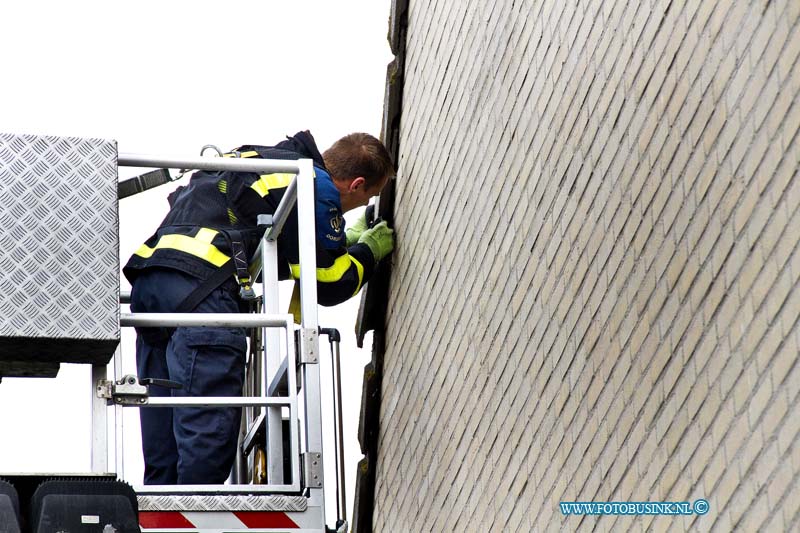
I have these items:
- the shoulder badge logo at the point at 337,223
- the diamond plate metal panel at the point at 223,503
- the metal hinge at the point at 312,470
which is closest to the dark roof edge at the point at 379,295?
the shoulder badge logo at the point at 337,223

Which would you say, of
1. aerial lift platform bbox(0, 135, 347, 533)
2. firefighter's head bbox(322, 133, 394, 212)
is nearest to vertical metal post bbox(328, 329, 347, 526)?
aerial lift platform bbox(0, 135, 347, 533)

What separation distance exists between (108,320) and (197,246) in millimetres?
1427

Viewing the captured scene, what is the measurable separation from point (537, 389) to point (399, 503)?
2.13m

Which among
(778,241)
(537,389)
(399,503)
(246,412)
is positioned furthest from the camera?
(399,503)

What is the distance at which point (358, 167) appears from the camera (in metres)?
7.35

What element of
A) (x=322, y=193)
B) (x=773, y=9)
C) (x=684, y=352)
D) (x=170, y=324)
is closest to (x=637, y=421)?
(x=684, y=352)

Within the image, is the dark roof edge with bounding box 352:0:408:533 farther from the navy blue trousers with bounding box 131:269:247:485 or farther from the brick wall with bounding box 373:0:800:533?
the navy blue trousers with bounding box 131:269:247:485

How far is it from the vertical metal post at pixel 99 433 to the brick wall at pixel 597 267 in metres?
1.79

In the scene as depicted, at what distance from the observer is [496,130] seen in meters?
6.38

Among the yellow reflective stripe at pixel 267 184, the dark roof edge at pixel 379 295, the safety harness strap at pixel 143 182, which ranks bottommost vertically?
the dark roof edge at pixel 379 295

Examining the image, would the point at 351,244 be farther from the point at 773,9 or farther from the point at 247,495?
the point at 773,9

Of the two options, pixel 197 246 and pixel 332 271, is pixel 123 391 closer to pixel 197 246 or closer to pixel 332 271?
pixel 197 246

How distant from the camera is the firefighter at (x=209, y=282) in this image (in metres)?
6.09

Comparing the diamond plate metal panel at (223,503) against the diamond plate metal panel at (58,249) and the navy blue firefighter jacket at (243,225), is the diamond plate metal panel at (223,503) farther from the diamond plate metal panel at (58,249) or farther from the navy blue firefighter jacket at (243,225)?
the navy blue firefighter jacket at (243,225)
